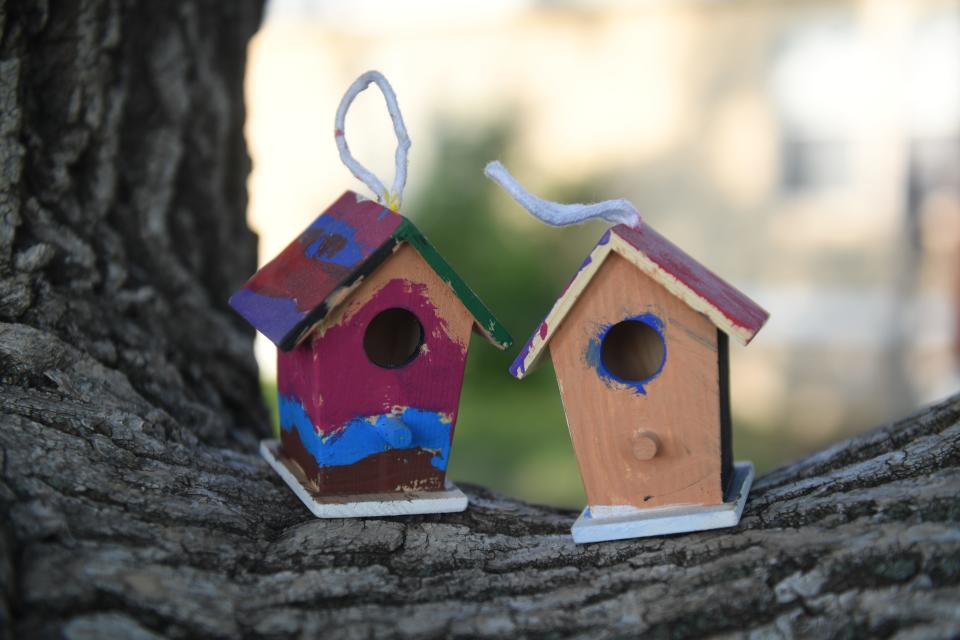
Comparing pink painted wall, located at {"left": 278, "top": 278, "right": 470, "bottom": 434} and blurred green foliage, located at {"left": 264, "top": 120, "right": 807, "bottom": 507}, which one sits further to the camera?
blurred green foliage, located at {"left": 264, "top": 120, "right": 807, "bottom": 507}

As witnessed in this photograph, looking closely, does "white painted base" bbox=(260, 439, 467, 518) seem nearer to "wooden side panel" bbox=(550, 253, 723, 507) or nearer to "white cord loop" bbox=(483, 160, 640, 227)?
"wooden side panel" bbox=(550, 253, 723, 507)

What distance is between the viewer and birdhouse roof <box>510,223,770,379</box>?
220 cm

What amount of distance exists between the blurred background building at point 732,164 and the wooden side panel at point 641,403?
16.9 feet

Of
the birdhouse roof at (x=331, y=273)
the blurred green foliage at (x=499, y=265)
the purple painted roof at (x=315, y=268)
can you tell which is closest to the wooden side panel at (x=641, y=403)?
the birdhouse roof at (x=331, y=273)

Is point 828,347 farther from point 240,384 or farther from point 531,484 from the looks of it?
point 240,384

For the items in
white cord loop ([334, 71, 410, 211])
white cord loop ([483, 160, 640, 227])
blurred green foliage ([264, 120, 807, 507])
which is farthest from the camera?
blurred green foliage ([264, 120, 807, 507])

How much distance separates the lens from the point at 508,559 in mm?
2178

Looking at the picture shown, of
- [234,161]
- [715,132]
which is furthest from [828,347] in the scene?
[234,161]

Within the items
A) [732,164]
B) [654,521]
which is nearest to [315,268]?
[654,521]

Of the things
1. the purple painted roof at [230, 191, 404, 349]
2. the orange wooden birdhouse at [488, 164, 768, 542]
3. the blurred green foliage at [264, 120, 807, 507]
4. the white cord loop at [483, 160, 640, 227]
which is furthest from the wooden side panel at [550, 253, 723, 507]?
the blurred green foliage at [264, 120, 807, 507]

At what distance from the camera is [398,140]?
2.38 meters

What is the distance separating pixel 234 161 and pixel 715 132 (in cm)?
609

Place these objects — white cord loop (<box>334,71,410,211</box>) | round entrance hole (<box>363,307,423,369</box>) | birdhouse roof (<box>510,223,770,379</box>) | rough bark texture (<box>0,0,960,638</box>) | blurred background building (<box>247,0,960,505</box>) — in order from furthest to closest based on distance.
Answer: blurred background building (<box>247,0,960,505</box>) < round entrance hole (<box>363,307,423,369</box>) < white cord loop (<box>334,71,410,211</box>) < birdhouse roof (<box>510,223,770,379</box>) < rough bark texture (<box>0,0,960,638</box>)

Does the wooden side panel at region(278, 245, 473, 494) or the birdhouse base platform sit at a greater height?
the wooden side panel at region(278, 245, 473, 494)
